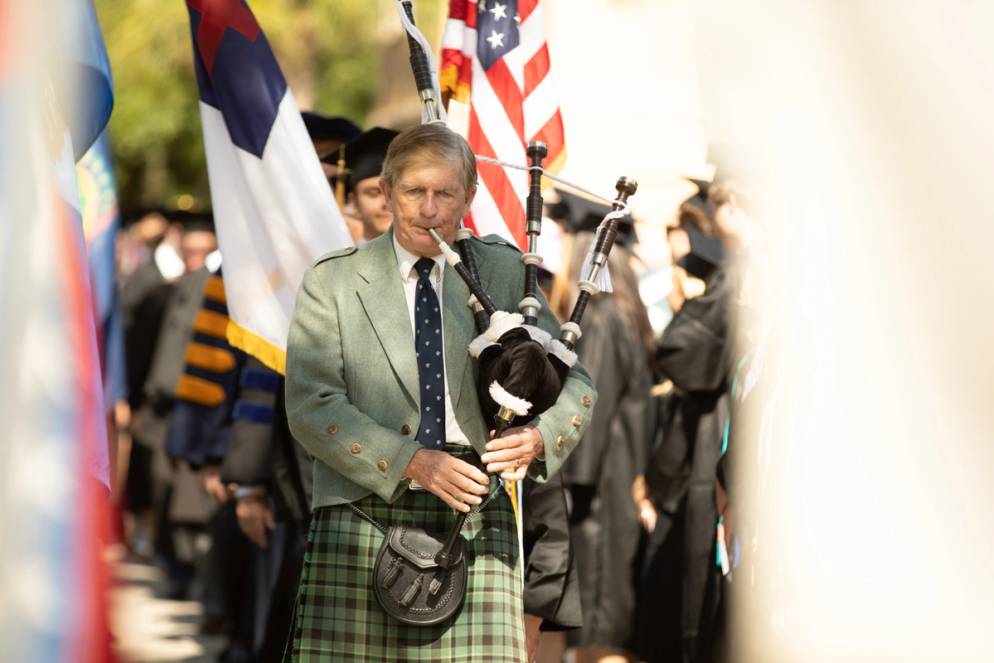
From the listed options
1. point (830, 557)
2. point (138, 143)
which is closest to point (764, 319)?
point (830, 557)

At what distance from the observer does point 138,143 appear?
26.6 m

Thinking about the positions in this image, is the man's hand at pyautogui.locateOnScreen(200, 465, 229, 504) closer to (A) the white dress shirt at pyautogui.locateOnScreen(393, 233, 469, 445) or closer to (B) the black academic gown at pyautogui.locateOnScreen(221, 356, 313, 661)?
(B) the black academic gown at pyautogui.locateOnScreen(221, 356, 313, 661)

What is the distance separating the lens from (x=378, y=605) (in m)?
4.07

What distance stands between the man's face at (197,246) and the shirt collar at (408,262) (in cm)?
796

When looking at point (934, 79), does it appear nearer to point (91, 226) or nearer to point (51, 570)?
point (51, 570)

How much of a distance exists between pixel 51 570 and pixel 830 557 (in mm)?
1874

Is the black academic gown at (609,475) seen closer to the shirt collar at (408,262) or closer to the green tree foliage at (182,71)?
the shirt collar at (408,262)

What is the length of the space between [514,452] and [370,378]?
0.48m

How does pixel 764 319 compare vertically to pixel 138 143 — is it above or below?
below

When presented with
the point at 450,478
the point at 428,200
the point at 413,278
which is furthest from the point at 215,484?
the point at 450,478

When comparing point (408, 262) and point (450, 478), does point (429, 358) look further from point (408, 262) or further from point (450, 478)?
point (450, 478)

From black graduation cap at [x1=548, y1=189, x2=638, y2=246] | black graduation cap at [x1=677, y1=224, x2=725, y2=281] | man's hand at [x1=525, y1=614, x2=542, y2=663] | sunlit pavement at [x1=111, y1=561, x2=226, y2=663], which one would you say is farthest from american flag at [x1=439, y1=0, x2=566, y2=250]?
sunlit pavement at [x1=111, y1=561, x2=226, y2=663]

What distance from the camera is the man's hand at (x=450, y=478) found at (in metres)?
3.85

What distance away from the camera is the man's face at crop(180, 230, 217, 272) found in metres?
12.1
